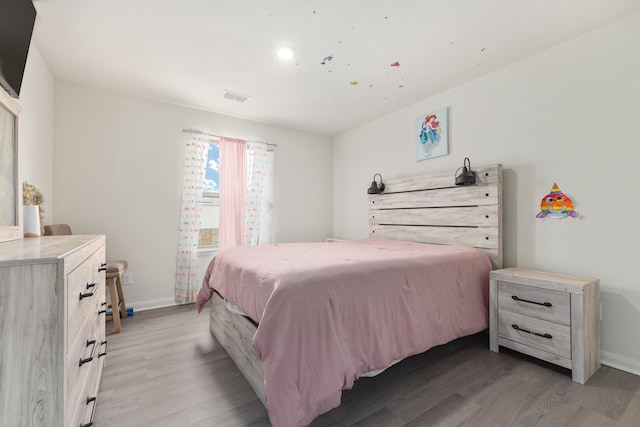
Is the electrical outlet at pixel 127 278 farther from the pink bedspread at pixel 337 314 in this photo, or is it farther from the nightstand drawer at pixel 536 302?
the nightstand drawer at pixel 536 302

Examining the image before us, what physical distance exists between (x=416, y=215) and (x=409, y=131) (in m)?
1.08

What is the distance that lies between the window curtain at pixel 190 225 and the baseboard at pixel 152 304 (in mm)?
79

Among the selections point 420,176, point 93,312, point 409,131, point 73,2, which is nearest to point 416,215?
point 420,176

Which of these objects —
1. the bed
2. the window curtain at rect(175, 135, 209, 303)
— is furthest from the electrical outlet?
the bed

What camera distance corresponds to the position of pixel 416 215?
3.23 meters

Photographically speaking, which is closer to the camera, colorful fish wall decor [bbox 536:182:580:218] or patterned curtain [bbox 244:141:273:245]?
colorful fish wall decor [bbox 536:182:580:218]

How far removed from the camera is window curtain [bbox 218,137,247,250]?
3.73 metres

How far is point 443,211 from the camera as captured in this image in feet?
9.66

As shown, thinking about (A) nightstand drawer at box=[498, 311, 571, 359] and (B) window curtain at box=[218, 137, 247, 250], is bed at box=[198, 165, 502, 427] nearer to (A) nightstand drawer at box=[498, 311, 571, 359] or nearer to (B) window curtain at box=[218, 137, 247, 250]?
(A) nightstand drawer at box=[498, 311, 571, 359]

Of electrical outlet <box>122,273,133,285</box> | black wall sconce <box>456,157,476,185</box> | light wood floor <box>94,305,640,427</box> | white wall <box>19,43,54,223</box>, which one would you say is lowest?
light wood floor <box>94,305,640,427</box>

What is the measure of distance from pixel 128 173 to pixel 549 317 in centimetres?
415

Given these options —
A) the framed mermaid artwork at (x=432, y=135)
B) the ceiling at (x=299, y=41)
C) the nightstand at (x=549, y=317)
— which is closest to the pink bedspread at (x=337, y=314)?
the nightstand at (x=549, y=317)

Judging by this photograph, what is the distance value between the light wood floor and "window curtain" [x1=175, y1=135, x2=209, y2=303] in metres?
Result: 1.17

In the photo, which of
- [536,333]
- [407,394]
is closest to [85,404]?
[407,394]
